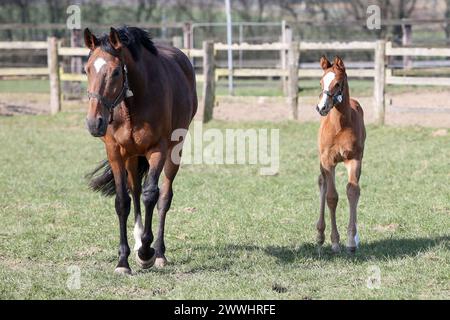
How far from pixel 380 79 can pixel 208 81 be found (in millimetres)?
3941

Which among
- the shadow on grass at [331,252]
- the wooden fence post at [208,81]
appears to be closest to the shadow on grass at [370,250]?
the shadow on grass at [331,252]

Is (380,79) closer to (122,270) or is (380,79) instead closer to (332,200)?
(332,200)

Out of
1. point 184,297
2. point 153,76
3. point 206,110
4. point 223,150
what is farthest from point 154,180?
point 206,110

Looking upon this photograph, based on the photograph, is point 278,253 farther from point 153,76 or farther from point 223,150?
point 223,150

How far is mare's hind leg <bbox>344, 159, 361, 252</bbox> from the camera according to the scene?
6.90 m

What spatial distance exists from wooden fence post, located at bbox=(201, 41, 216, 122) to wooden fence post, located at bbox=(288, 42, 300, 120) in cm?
177

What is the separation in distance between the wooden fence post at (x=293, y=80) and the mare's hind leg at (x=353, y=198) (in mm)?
10027

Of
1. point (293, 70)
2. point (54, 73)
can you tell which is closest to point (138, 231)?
point (293, 70)

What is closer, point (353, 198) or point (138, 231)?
point (353, 198)

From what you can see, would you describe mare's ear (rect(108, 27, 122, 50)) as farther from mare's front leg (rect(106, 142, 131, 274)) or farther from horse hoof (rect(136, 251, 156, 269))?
horse hoof (rect(136, 251, 156, 269))

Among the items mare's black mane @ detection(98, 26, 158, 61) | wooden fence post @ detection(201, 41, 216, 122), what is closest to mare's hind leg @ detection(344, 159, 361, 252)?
mare's black mane @ detection(98, 26, 158, 61)

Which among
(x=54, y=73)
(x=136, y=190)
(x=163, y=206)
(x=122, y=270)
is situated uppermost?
(x=54, y=73)

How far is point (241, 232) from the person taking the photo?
7.88 m

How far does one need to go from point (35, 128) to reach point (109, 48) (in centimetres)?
1176
